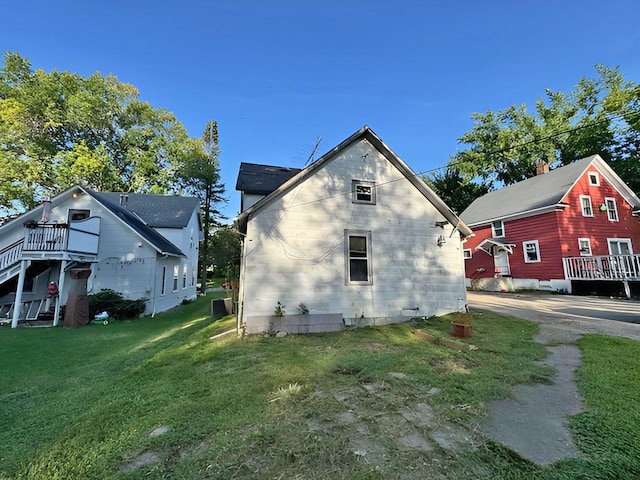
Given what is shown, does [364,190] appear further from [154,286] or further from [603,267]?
[603,267]

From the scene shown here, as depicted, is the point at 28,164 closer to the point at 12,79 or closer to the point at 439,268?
the point at 12,79

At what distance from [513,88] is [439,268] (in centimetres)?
1417

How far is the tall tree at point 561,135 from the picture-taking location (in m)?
23.5

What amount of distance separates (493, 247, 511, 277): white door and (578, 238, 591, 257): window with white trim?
152 inches

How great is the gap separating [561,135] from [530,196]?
11.5m

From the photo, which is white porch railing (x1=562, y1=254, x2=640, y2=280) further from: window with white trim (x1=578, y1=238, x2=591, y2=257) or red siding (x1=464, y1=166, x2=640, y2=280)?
window with white trim (x1=578, y1=238, x2=591, y2=257)

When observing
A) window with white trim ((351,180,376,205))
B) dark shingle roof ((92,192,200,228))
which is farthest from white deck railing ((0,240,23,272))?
window with white trim ((351,180,376,205))

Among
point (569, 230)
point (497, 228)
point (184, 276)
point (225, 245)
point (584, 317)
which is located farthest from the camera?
point (225, 245)

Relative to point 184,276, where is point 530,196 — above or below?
above

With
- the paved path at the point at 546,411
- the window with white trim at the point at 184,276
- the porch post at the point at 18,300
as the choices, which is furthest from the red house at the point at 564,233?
the porch post at the point at 18,300

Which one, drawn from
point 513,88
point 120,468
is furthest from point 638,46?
point 120,468

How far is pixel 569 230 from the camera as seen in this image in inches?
659

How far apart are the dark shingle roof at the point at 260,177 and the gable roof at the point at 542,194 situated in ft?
51.5

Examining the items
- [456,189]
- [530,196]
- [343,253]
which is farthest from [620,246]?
[343,253]
